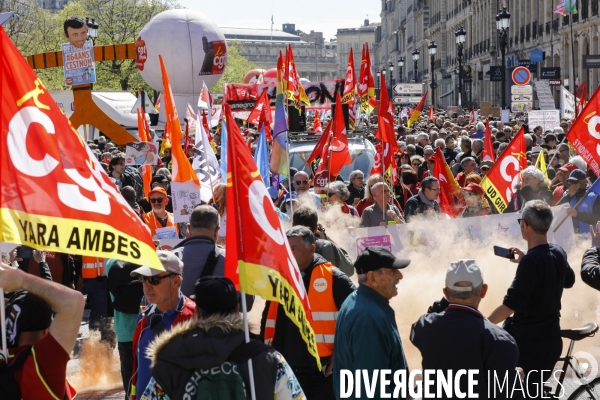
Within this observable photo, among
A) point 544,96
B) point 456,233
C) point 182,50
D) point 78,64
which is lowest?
point 456,233

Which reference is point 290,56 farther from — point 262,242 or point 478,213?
point 262,242

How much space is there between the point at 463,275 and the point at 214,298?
1.26 m

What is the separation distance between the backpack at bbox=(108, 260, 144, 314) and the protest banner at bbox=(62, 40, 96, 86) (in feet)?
34.4

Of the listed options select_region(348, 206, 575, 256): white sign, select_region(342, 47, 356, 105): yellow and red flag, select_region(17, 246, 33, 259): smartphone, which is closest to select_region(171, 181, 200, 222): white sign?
select_region(17, 246, 33, 259): smartphone

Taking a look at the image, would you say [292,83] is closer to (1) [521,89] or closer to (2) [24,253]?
(2) [24,253]

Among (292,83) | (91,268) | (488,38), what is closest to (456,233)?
(91,268)

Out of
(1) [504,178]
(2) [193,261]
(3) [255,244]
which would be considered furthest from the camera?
(1) [504,178]

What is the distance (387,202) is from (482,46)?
206 ft

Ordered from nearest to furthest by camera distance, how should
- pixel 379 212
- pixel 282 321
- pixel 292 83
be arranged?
1. pixel 282 321
2. pixel 379 212
3. pixel 292 83

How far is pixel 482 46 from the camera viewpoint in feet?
228

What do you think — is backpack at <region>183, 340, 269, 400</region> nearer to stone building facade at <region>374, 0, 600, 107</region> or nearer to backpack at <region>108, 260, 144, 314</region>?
backpack at <region>108, 260, 144, 314</region>

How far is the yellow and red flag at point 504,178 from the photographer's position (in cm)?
1024

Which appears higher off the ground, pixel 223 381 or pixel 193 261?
pixel 193 261

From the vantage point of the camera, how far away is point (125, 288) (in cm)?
599
